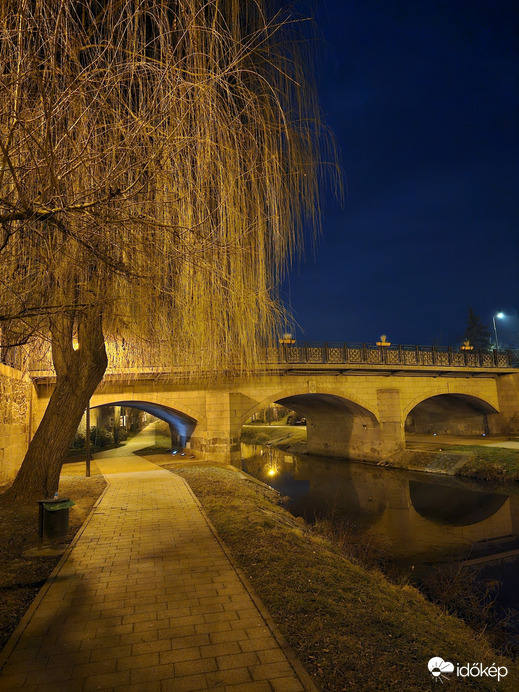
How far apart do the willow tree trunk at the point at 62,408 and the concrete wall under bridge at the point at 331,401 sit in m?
6.51

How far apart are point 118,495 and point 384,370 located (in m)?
17.4

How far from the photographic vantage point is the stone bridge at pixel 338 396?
63.0ft

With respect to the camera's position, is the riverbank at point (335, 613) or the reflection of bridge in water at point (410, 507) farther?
the reflection of bridge in water at point (410, 507)

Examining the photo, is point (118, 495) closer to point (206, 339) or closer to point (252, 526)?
point (252, 526)

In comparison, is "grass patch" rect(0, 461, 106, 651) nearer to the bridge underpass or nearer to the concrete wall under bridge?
the concrete wall under bridge

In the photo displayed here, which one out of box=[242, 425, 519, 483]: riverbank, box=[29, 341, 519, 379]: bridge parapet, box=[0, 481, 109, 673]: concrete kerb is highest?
box=[29, 341, 519, 379]: bridge parapet

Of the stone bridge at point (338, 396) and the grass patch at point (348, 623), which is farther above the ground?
the stone bridge at point (338, 396)

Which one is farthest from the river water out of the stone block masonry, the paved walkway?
the stone block masonry

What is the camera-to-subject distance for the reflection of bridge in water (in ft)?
36.3

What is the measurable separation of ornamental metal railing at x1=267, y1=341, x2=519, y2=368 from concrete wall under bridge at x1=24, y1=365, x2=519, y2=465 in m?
0.55

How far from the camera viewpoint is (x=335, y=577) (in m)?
5.28

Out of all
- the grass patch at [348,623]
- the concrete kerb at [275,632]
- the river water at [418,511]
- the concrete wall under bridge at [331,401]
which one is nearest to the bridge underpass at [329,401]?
the concrete wall under bridge at [331,401]

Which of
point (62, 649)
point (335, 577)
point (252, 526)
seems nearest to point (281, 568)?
point (335, 577)

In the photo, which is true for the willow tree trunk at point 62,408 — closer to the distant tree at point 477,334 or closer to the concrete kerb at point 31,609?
the concrete kerb at point 31,609
